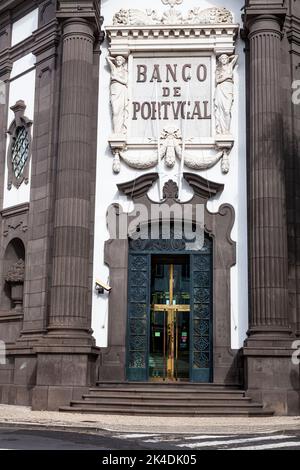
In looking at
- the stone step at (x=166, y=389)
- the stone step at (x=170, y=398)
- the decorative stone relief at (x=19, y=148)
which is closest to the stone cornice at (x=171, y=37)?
the decorative stone relief at (x=19, y=148)

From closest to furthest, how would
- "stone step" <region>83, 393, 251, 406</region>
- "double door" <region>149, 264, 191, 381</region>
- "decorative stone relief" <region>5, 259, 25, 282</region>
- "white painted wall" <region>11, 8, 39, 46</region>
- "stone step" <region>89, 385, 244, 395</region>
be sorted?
"stone step" <region>83, 393, 251, 406</region> → "stone step" <region>89, 385, 244, 395</region> → "double door" <region>149, 264, 191, 381</region> → "decorative stone relief" <region>5, 259, 25, 282</region> → "white painted wall" <region>11, 8, 39, 46</region>

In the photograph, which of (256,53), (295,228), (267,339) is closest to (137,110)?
(256,53)

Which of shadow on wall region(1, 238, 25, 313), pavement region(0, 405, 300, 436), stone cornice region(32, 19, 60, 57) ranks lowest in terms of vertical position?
pavement region(0, 405, 300, 436)

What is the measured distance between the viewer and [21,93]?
25.5 meters

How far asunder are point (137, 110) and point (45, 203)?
4201mm

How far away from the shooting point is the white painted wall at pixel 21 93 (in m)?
24.7

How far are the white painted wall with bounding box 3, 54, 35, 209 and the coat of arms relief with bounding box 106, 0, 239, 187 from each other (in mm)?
3431

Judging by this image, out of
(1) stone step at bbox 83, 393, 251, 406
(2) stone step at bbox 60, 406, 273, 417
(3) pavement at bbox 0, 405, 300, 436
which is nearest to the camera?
(3) pavement at bbox 0, 405, 300, 436

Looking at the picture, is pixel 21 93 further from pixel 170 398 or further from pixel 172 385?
pixel 170 398

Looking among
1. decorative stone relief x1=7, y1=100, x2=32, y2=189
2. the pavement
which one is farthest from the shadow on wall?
the pavement

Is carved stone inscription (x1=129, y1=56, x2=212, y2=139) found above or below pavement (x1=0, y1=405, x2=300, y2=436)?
above

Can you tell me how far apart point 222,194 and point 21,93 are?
8.46 m

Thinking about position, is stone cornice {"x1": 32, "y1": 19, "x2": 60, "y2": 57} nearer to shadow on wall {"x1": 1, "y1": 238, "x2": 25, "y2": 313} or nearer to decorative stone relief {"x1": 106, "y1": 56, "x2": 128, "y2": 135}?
decorative stone relief {"x1": 106, "y1": 56, "x2": 128, "y2": 135}

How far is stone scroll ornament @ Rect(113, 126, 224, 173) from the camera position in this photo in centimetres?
2223
